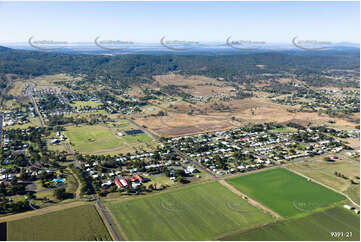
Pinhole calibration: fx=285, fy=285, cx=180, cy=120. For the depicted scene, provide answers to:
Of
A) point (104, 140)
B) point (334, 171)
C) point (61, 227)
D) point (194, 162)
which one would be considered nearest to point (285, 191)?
point (334, 171)

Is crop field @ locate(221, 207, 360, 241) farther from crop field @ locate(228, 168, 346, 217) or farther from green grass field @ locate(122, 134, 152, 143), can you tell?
green grass field @ locate(122, 134, 152, 143)

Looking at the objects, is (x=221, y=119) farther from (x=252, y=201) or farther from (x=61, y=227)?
(x=61, y=227)

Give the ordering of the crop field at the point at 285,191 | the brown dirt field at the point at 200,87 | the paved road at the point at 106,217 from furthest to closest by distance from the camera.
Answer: the brown dirt field at the point at 200,87 < the crop field at the point at 285,191 < the paved road at the point at 106,217

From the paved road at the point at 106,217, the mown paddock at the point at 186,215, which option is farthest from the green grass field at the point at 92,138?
the mown paddock at the point at 186,215

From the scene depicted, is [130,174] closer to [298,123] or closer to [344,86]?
[298,123]

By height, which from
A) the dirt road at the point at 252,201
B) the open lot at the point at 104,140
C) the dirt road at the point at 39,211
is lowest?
the dirt road at the point at 252,201

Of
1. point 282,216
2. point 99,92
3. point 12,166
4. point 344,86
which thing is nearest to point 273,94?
point 344,86

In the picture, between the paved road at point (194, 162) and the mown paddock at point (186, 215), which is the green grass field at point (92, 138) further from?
the mown paddock at point (186, 215)
